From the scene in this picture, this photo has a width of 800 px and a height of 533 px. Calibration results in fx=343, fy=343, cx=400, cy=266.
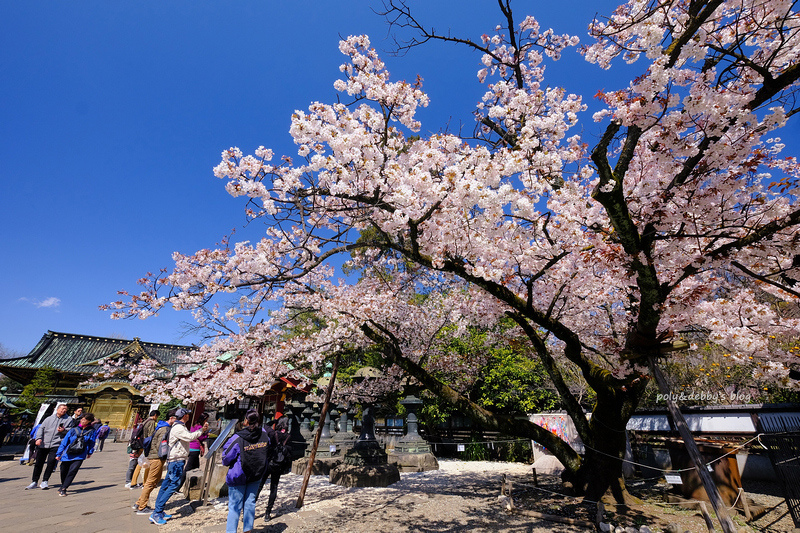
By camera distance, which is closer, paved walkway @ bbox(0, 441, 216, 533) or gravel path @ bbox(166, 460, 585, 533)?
paved walkway @ bbox(0, 441, 216, 533)

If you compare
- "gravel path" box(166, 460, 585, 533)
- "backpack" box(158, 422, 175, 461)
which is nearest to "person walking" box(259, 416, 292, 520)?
"gravel path" box(166, 460, 585, 533)

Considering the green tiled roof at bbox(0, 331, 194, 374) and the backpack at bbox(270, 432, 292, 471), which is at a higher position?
the green tiled roof at bbox(0, 331, 194, 374)

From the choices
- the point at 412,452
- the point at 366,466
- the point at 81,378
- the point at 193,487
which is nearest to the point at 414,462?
the point at 412,452

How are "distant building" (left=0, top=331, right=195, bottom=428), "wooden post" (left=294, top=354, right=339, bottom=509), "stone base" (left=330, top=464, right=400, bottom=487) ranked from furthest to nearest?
"distant building" (left=0, top=331, right=195, bottom=428)
"stone base" (left=330, top=464, right=400, bottom=487)
"wooden post" (left=294, top=354, right=339, bottom=509)

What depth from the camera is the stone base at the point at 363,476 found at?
894 centimetres

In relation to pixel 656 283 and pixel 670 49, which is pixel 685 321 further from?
pixel 670 49

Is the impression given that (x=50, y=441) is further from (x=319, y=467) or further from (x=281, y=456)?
(x=319, y=467)

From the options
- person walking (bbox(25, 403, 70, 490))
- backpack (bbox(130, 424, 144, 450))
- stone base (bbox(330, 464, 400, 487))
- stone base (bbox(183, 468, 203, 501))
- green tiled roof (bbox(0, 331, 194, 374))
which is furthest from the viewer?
green tiled roof (bbox(0, 331, 194, 374))

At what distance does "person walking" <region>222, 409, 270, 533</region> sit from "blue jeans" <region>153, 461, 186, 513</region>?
170 cm

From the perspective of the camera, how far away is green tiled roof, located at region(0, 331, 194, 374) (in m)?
21.6

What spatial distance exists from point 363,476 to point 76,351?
1050 inches

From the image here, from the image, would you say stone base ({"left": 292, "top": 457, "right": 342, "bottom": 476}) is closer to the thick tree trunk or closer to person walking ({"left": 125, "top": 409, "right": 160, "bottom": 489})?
person walking ({"left": 125, "top": 409, "right": 160, "bottom": 489})

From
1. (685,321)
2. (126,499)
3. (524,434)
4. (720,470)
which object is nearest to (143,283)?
(126,499)

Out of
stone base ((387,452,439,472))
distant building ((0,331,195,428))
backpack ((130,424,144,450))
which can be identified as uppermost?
distant building ((0,331,195,428))
